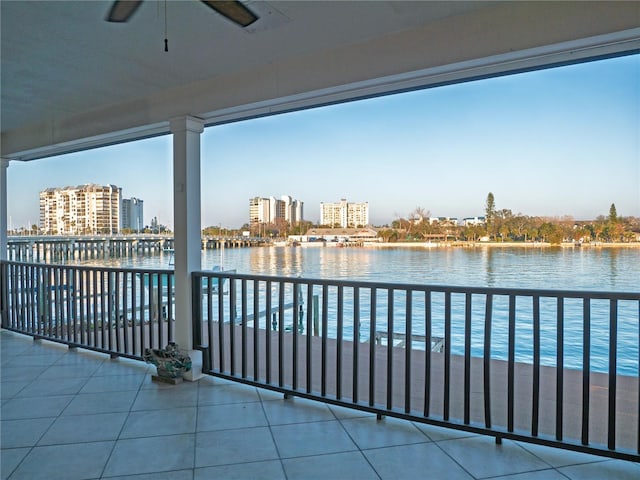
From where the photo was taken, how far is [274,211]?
522 centimetres

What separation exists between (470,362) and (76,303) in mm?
4026

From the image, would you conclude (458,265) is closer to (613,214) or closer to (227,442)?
(613,214)

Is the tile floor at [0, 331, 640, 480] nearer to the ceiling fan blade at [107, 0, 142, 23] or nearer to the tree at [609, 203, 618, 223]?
the tree at [609, 203, 618, 223]

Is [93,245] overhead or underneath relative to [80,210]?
underneath

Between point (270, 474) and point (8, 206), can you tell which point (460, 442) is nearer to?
point (270, 474)

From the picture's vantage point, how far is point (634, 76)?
2473 millimetres

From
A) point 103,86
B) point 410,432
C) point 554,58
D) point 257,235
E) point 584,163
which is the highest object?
point 103,86

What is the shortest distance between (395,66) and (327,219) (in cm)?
245

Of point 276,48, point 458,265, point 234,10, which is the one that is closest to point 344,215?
point 458,265

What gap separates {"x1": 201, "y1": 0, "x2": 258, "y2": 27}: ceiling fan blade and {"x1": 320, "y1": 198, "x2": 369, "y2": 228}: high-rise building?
2856 mm

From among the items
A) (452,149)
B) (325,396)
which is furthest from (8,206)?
(452,149)

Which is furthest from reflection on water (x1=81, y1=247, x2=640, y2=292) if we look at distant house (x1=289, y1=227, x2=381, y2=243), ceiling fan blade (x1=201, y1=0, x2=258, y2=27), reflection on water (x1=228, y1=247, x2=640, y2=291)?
ceiling fan blade (x1=201, y1=0, x2=258, y2=27)

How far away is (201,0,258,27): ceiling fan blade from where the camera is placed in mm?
1465

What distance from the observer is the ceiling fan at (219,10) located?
1.48 m
